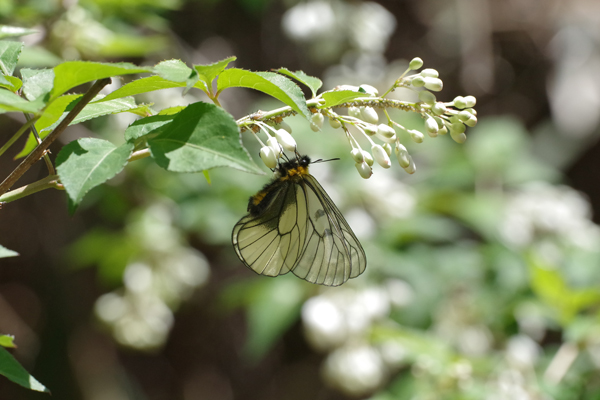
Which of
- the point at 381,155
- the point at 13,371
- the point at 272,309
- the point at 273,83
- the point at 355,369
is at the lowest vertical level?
the point at 355,369

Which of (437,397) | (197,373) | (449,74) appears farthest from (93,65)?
(449,74)

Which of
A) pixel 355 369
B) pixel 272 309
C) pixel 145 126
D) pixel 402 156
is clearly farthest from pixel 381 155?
A: pixel 355 369

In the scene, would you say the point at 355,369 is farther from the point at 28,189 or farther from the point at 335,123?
the point at 28,189

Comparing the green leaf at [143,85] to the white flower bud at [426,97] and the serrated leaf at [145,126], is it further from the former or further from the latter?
the white flower bud at [426,97]

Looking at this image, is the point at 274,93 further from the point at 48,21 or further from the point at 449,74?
the point at 449,74

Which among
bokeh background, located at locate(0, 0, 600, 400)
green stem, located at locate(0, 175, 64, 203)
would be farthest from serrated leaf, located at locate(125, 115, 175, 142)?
bokeh background, located at locate(0, 0, 600, 400)

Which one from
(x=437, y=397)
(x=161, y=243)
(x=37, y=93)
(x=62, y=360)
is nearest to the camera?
(x=37, y=93)
